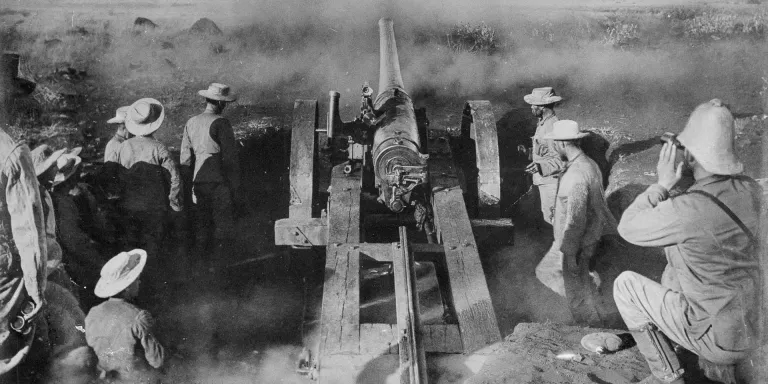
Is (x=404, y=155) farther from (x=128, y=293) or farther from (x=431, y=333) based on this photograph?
(x=128, y=293)

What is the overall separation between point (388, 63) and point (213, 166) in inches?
88.1

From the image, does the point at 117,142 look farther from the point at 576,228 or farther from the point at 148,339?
the point at 576,228

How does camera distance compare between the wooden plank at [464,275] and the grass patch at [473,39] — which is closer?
the wooden plank at [464,275]

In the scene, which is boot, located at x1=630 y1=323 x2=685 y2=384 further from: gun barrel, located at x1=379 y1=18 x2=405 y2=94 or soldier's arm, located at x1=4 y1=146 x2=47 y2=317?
gun barrel, located at x1=379 y1=18 x2=405 y2=94

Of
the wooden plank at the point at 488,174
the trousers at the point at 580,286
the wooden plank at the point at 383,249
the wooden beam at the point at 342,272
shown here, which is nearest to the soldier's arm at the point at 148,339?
the wooden beam at the point at 342,272

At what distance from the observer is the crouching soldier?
3771 millimetres

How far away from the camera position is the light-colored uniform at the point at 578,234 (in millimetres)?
5051

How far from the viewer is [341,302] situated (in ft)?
14.5

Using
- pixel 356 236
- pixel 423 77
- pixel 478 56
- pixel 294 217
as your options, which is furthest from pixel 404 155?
Answer: pixel 478 56

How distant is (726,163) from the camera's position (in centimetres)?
319

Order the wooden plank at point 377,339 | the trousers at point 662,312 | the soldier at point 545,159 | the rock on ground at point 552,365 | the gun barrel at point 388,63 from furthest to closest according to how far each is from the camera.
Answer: the gun barrel at point 388,63 < the soldier at point 545,159 < the wooden plank at point 377,339 < the rock on ground at point 552,365 < the trousers at point 662,312

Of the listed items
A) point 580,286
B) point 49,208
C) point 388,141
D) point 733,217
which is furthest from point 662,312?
point 49,208

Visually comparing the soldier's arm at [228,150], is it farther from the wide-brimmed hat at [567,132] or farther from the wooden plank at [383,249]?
the wide-brimmed hat at [567,132]

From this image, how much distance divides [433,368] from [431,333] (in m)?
0.30
